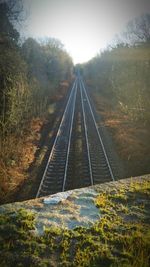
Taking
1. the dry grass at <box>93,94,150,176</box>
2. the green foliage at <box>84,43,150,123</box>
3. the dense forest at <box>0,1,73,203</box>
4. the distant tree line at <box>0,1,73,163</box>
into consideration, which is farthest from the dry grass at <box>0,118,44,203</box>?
the green foliage at <box>84,43,150,123</box>

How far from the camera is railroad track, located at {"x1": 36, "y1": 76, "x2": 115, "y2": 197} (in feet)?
37.5

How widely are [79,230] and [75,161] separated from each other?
340 inches

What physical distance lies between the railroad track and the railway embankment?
3.72 meters

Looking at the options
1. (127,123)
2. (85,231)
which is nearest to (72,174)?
(85,231)

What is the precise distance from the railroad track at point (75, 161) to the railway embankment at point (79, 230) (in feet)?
12.2

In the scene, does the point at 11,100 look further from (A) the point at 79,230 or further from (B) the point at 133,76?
(B) the point at 133,76

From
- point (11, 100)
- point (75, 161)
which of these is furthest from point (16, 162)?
point (11, 100)

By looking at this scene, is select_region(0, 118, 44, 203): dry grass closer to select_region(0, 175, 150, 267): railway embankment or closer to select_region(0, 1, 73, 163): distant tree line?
select_region(0, 1, 73, 163): distant tree line

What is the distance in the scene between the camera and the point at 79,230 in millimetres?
5719

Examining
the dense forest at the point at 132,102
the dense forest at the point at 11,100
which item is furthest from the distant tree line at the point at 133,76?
the dense forest at the point at 11,100

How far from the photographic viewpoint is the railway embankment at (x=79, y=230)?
486 cm

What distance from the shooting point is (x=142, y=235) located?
5500 millimetres

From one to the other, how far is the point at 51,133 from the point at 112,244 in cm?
1535

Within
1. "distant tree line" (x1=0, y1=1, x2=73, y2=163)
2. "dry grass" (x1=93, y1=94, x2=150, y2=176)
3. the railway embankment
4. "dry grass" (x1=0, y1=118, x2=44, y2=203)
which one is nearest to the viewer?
the railway embankment
